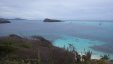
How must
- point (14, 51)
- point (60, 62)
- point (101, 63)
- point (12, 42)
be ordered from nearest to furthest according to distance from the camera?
point (60, 62) → point (101, 63) → point (14, 51) → point (12, 42)

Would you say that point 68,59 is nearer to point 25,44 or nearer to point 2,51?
point 2,51

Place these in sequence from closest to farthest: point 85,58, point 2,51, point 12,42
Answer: point 85,58
point 2,51
point 12,42

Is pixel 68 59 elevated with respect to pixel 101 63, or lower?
elevated

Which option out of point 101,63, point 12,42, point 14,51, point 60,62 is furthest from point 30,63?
point 12,42

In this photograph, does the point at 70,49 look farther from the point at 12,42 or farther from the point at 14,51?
the point at 12,42

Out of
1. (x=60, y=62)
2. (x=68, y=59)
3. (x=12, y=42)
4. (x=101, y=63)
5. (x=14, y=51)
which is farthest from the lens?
(x=12, y=42)

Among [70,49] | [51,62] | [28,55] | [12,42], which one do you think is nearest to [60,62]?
[70,49]

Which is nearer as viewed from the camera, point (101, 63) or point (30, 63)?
point (30, 63)

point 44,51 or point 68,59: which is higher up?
point 68,59

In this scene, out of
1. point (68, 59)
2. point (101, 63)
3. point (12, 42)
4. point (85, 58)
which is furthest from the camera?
point (12, 42)
